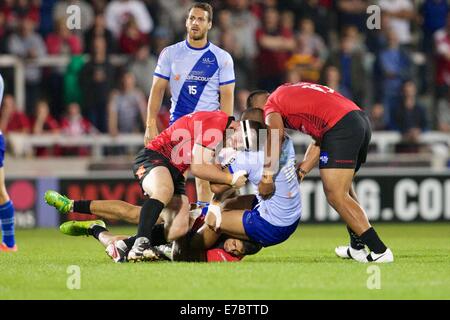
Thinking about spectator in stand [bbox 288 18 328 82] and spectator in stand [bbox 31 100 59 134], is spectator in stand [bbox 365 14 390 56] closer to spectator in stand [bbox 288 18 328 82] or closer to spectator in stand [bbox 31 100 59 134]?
spectator in stand [bbox 288 18 328 82]

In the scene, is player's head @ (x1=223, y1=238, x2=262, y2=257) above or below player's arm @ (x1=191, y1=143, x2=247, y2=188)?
below

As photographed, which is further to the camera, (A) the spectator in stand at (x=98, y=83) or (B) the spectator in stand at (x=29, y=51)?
(B) the spectator in stand at (x=29, y=51)

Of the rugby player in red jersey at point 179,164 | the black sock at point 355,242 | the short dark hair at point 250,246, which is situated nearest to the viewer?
the rugby player in red jersey at point 179,164

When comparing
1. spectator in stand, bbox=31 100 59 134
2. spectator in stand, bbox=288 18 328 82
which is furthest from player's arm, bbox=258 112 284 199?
spectator in stand, bbox=31 100 59 134

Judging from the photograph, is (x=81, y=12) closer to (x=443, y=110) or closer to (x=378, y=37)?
(x=378, y=37)

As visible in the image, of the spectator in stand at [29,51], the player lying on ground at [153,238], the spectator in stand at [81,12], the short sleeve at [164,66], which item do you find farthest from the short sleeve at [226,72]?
the spectator in stand at [81,12]

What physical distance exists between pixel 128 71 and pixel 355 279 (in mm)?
10021

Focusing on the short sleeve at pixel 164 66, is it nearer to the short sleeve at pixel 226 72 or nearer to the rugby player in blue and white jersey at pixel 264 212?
the short sleeve at pixel 226 72

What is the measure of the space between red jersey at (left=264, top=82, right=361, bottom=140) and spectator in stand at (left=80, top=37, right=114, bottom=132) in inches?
321

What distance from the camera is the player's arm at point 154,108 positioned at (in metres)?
11.6

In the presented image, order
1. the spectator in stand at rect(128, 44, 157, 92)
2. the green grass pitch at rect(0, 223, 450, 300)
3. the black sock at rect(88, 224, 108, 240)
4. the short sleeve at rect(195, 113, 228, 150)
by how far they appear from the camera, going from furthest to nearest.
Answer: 1. the spectator in stand at rect(128, 44, 157, 92)
2. the black sock at rect(88, 224, 108, 240)
3. the short sleeve at rect(195, 113, 228, 150)
4. the green grass pitch at rect(0, 223, 450, 300)

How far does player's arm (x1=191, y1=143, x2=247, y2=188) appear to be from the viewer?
994 cm

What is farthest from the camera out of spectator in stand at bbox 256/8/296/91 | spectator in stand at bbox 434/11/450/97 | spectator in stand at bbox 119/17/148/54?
spectator in stand at bbox 434/11/450/97

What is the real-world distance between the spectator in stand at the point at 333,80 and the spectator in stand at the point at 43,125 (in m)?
4.57
